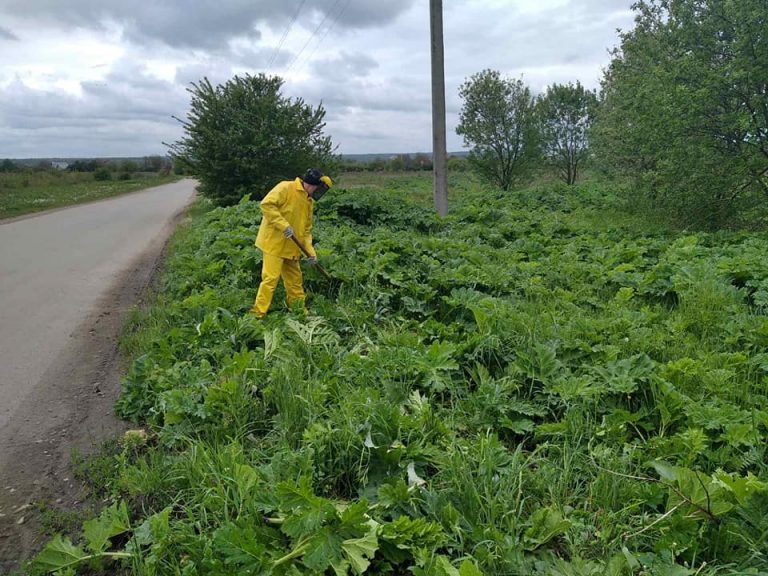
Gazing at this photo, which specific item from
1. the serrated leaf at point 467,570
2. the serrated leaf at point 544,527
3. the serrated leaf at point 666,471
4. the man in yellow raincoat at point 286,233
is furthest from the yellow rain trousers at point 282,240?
the serrated leaf at point 467,570

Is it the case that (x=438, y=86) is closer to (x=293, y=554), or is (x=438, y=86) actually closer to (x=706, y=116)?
(x=706, y=116)

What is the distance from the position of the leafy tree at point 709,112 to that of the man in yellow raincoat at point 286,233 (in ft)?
22.3

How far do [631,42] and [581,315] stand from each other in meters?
14.8

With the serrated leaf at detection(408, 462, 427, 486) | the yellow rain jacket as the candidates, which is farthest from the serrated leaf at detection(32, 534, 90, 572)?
the yellow rain jacket

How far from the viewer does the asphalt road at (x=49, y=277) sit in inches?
229

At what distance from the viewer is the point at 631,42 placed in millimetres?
16891

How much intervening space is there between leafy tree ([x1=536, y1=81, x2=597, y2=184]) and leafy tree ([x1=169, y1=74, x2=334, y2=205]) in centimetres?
1434

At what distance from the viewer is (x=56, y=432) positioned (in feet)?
14.2

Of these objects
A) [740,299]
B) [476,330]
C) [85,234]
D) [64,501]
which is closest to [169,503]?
[64,501]

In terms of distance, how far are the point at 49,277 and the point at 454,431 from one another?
895 centimetres

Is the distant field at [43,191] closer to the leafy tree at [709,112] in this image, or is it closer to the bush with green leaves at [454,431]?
the bush with green leaves at [454,431]

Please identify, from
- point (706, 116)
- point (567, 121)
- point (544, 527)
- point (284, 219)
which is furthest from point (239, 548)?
point (567, 121)

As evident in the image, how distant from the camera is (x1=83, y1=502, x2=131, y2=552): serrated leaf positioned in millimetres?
2812

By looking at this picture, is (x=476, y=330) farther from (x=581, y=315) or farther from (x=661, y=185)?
(x=661, y=185)
